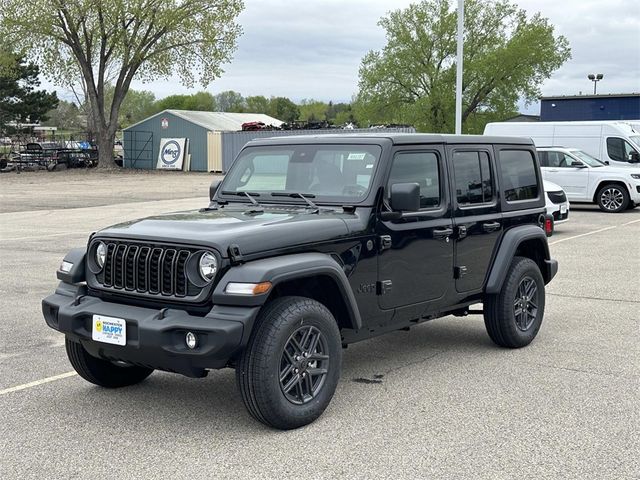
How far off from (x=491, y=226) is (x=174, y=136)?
147ft

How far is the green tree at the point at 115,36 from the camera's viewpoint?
42.5 meters

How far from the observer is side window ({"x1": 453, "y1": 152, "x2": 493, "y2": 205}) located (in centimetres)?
617

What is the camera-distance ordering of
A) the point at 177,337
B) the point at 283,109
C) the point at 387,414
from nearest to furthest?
the point at 177,337 < the point at 387,414 < the point at 283,109

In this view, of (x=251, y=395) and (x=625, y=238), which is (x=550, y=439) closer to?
(x=251, y=395)

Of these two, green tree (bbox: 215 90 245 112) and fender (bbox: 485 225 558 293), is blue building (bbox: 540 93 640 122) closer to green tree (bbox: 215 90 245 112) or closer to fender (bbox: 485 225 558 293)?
fender (bbox: 485 225 558 293)

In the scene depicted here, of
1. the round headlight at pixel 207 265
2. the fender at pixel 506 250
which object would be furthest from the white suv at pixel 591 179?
the round headlight at pixel 207 265

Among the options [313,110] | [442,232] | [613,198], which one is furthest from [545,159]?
[313,110]

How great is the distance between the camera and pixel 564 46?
211ft

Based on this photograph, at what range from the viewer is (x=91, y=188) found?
32.6m

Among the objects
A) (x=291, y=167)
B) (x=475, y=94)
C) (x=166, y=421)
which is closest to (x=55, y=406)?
(x=166, y=421)

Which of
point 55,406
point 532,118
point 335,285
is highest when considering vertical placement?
point 532,118

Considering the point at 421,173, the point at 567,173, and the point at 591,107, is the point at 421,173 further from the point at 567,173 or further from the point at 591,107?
the point at 591,107

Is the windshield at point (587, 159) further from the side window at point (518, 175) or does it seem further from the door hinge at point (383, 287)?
the door hinge at point (383, 287)

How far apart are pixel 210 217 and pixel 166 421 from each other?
52.9 inches
